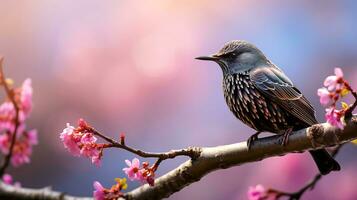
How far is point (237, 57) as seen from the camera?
1359mm

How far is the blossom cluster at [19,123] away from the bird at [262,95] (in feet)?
1.26

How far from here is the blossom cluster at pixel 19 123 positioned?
38.5 inches

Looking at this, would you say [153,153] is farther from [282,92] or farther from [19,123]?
[282,92]

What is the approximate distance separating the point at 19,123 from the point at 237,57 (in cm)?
55

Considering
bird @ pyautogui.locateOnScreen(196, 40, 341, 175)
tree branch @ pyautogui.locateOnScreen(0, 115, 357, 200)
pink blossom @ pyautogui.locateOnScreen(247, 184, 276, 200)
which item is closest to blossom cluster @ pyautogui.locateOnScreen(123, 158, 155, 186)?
tree branch @ pyautogui.locateOnScreen(0, 115, 357, 200)

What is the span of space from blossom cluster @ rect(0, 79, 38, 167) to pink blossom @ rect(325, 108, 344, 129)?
446 mm

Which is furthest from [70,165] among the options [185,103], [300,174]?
[300,174]

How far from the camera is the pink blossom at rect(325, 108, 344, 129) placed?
0.90 m

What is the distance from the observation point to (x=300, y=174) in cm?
198

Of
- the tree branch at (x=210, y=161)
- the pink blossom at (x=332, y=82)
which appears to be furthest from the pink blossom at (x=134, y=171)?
the pink blossom at (x=332, y=82)

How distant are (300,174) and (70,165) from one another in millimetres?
738

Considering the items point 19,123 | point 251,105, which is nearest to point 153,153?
point 19,123

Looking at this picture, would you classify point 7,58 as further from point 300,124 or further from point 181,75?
A: point 300,124

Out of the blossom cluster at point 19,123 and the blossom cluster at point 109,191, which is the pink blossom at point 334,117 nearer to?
the blossom cluster at point 109,191
